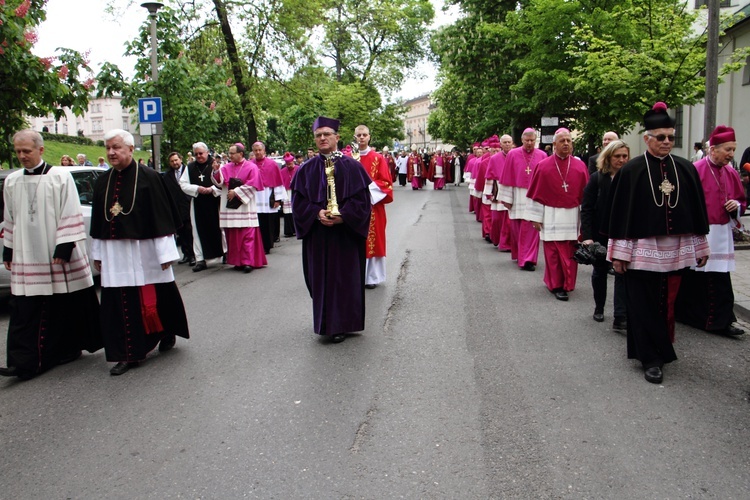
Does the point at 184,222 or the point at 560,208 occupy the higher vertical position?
the point at 560,208

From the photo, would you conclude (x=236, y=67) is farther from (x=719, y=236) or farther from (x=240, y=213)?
(x=719, y=236)

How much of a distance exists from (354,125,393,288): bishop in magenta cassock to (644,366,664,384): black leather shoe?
4240 mm

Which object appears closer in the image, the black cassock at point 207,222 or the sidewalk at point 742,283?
the sidewalk at point 742,283

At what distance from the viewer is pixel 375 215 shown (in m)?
9.32

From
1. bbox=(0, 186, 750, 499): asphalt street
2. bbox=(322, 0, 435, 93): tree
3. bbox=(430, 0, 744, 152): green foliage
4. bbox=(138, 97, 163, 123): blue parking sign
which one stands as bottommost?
bbox=(0, 186, 750, 499): asphalt street

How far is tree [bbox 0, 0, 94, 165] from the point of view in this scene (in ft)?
33.0

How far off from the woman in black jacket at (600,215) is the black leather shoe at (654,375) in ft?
5.16

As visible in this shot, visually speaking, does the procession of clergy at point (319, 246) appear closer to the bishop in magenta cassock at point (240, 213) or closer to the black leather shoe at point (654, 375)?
the black leather shoe at point (654, 375)

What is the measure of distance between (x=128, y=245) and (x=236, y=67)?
17.7 meters

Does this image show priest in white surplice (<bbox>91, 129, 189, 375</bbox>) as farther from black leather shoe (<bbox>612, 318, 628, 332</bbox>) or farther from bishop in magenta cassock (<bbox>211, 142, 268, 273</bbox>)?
bishop in magenta cassock (<bbox>211, 142, 268, 273</bbox>)

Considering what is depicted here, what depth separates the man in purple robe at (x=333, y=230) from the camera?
672 centimetres

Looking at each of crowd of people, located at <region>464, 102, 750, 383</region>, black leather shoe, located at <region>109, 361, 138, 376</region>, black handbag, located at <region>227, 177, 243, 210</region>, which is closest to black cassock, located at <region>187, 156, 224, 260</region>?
black handbag, located at <region>227, 177, 243, 210</region>

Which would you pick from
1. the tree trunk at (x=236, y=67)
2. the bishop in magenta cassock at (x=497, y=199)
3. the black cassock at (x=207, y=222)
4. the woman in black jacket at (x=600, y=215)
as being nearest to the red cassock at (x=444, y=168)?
the tree trunk at (x=236, y=67)

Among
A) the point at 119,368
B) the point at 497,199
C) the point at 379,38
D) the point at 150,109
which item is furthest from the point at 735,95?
the point at 379,38
